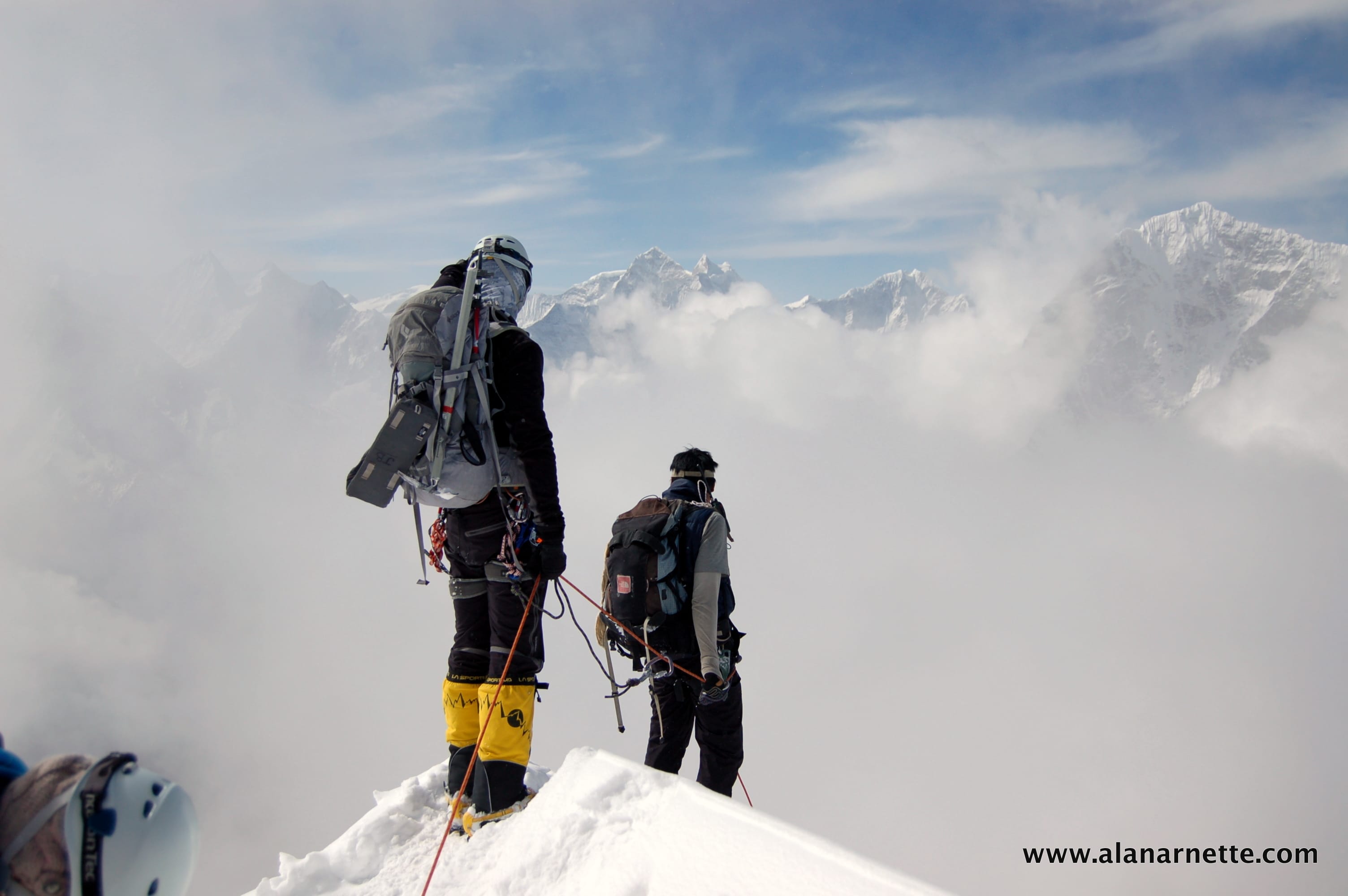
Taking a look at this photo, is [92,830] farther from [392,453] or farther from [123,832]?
[392,453]

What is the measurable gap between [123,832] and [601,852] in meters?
1.94

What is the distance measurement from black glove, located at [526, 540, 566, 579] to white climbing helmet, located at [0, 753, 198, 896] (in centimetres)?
268

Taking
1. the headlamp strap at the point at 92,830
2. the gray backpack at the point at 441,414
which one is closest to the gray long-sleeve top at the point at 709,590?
the gray backpack at the point at 441,414

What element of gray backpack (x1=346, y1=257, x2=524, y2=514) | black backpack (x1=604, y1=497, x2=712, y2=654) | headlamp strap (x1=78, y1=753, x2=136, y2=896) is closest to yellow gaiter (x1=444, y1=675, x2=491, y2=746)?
gray backpack (x1=346, y1=257, x2=524, y2=514)

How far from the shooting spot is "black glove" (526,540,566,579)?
4.57 meters

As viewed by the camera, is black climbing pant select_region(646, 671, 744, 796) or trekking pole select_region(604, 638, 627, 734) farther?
black climbing pant select_region(646, 671, 744, 796)

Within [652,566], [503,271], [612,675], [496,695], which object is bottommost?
[496,695]

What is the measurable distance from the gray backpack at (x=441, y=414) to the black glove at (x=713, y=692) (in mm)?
2401

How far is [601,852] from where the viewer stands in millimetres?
3092

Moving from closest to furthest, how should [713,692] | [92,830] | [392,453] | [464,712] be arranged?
[92,830], [392,453], [464,712], [713,692]

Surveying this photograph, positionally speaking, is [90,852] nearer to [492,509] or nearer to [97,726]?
[492,509]

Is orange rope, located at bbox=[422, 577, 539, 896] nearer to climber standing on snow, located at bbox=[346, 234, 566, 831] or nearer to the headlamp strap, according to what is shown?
climber standing on snow, located at bbox=[346, 234, 566, 831]

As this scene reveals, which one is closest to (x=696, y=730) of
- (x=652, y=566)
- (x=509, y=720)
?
(x=652, y=566)

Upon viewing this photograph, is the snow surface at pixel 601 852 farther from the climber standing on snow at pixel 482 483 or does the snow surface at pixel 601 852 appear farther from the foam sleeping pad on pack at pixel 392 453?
the foam sleeping pad on pack at pixel 392 453
